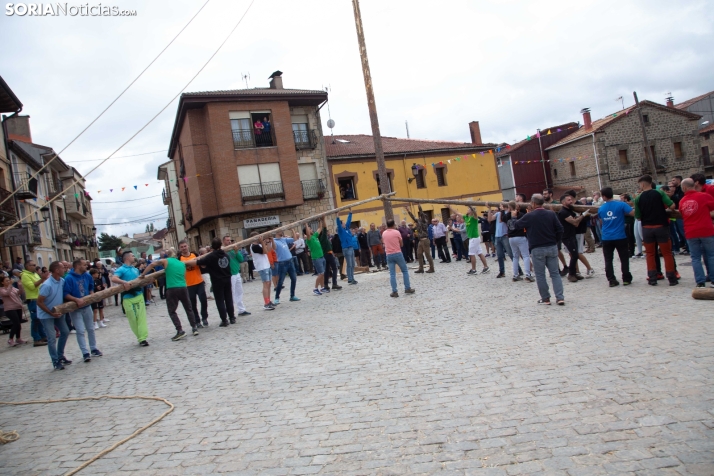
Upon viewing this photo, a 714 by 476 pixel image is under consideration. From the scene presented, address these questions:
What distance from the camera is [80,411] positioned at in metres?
5.61

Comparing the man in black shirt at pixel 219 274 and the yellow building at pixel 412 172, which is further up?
the yellow building at pixel 412 172

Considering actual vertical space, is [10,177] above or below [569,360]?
above

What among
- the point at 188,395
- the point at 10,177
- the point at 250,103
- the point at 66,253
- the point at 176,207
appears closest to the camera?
the point at 188,395

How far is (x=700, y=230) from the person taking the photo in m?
7.64

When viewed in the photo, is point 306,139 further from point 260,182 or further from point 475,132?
point 475,132

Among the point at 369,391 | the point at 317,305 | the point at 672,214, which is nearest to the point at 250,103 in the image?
the point at 317,305

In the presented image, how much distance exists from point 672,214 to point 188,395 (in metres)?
8.39

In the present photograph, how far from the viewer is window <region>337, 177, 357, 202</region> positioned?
34.7 meters

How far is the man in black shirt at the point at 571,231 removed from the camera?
1019cm

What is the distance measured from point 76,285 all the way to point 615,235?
383 inches

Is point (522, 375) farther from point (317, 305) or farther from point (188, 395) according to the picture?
point (317, 305)

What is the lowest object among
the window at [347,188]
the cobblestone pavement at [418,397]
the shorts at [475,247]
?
the cobblestone pavement at [418,397]

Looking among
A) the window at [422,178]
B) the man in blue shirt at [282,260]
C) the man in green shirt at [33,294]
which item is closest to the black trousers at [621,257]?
the man in blue shirt at [282,260]

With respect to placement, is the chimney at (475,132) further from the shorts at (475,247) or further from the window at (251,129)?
the shorts at (475,247)
